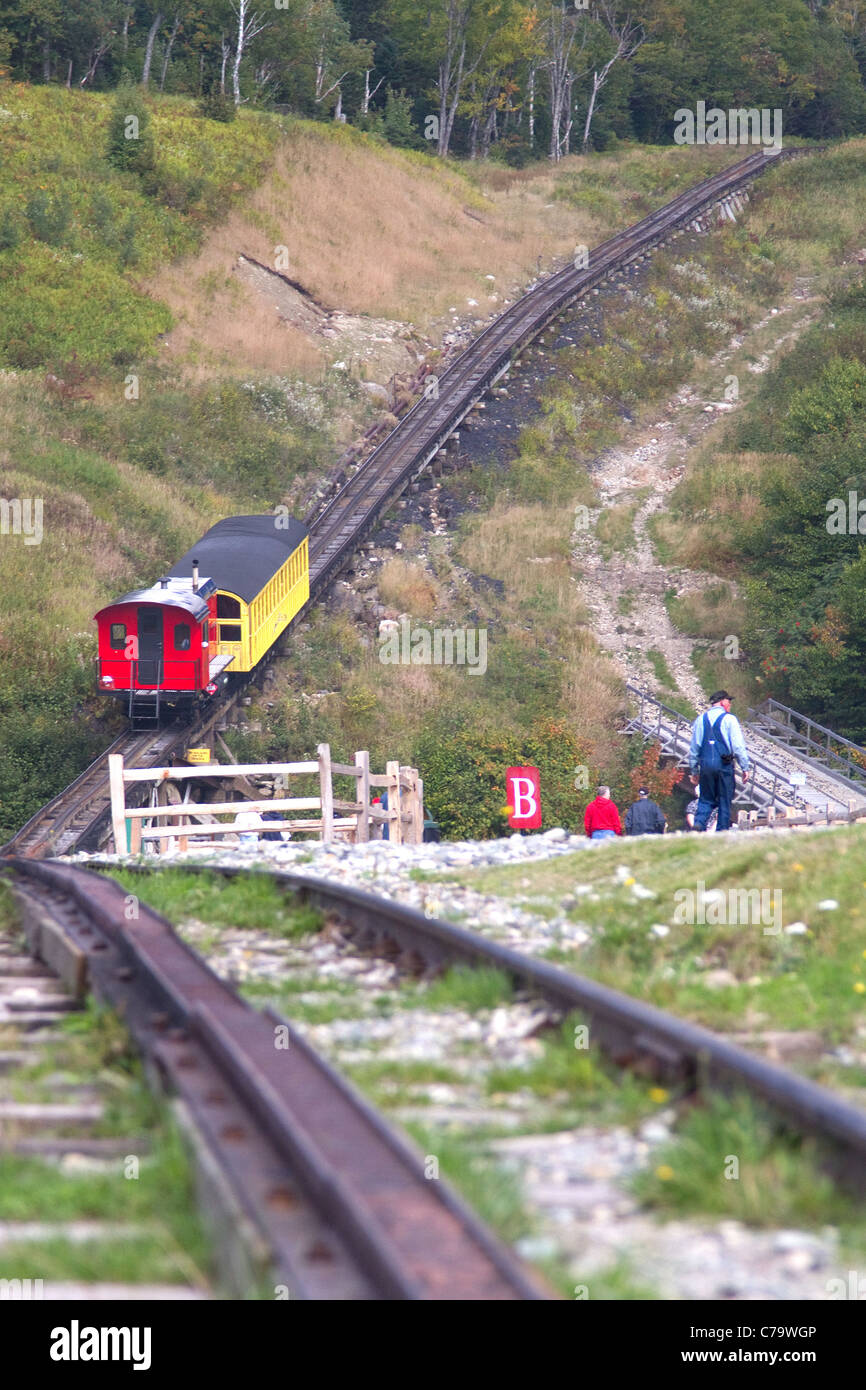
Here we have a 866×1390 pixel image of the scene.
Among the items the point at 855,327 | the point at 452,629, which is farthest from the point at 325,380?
the point at 855,327

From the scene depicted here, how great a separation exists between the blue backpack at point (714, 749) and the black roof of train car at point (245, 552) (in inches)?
579

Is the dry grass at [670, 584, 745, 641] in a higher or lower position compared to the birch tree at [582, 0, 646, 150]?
lower

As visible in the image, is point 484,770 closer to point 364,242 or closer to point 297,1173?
point 297,1173

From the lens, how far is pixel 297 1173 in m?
3.36

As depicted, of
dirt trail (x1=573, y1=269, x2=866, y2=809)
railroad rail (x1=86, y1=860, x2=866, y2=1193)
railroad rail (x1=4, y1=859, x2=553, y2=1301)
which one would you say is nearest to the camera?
railroad rail (x1=4, y1=859, x2=553, y2=1301)

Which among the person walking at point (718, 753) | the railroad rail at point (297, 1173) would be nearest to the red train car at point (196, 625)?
the person walking at point (718, 753)

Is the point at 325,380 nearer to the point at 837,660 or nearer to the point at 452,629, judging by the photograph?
the point at 452,629

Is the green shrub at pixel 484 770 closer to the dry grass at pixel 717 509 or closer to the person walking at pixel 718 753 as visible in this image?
the dry grass at pixel 717 509

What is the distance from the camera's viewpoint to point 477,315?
170 feet

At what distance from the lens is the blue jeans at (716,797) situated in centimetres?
1406

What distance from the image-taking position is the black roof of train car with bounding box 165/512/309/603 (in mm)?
27328

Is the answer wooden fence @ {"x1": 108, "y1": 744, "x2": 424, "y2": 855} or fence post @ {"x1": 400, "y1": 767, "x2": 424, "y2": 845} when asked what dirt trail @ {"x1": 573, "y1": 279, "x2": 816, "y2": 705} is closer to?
wooden fence @ {"x1": 108, "y1": 744, "x2": 424, "y2": 855}

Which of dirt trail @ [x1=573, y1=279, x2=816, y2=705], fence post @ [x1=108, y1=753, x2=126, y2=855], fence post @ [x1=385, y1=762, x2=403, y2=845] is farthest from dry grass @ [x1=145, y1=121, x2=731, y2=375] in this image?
fence post @ [x1=108, y1=753, x2=126, y2=855]

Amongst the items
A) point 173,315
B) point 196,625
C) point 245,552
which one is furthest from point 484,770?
point 173,315
